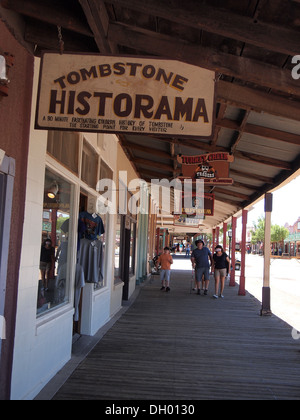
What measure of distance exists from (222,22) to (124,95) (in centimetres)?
121

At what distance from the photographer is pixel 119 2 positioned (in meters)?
3.55

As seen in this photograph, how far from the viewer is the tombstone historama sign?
3.26 meters

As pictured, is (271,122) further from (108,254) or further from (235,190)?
(235,190)

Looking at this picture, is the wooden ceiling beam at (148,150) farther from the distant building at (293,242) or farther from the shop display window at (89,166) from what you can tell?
the distant building at (293,242)

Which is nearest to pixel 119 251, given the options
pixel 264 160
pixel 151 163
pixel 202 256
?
pixel 151 163

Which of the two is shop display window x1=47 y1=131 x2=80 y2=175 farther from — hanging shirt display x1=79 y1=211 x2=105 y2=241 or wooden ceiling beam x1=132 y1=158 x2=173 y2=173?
wooden ceiling beam x1=132 y1=158 x2=173 y2=173

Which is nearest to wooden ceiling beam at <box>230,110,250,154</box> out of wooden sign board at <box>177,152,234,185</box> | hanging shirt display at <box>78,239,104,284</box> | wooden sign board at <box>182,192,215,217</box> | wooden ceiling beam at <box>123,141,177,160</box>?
wooden sign board at <box>177,152,234,185</box>

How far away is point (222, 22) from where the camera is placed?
12.1 ft

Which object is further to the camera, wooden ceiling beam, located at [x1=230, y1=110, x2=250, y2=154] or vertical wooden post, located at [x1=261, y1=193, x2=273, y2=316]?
vertical wooden post, located at [x1=261, y1=193, x2=273, y2=316]

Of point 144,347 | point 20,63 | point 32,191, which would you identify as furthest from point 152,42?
point 144,347

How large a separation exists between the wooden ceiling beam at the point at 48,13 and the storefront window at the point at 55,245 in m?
1.51

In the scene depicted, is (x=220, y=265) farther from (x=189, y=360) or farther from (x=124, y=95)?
(x=124, y=95)

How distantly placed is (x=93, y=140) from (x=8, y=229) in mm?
3353

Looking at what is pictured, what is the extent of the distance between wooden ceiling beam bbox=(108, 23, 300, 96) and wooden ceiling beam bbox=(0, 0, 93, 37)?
0.37 m
